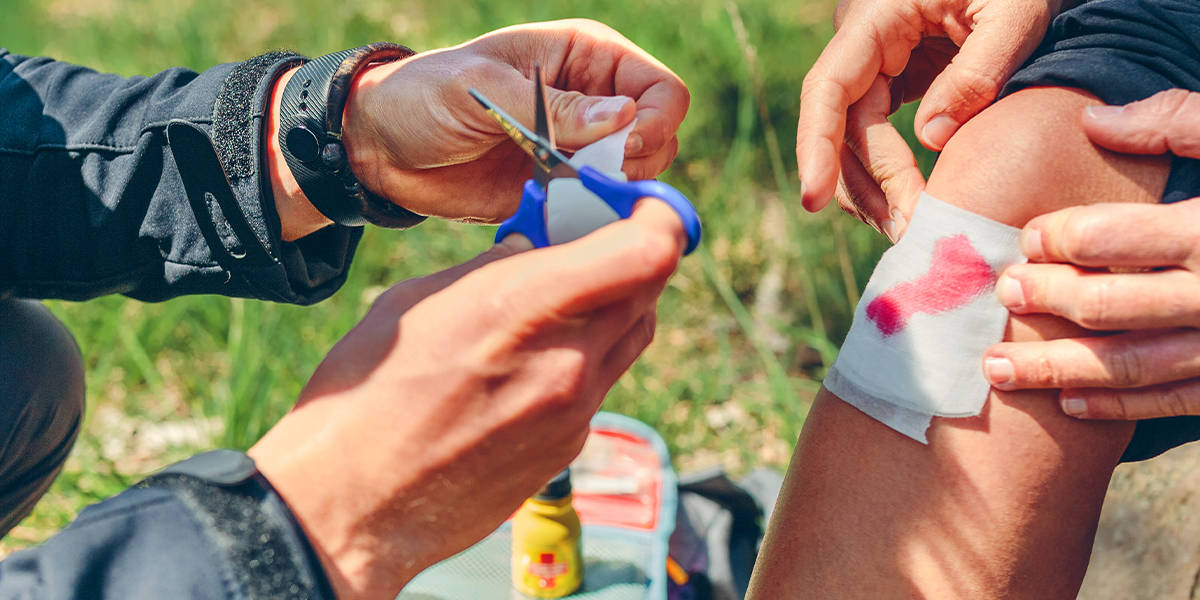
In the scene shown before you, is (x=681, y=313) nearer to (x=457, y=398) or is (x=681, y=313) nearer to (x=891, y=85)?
(x=891, y=85)

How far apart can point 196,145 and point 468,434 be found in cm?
78

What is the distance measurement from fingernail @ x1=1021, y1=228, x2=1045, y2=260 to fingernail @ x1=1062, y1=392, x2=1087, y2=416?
0.16 meters

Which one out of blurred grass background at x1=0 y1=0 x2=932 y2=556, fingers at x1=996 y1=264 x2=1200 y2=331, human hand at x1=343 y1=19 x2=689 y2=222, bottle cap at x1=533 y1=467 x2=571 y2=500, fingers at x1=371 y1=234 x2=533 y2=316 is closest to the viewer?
fingers at x1=371 y1=234 x2=533 y2=316

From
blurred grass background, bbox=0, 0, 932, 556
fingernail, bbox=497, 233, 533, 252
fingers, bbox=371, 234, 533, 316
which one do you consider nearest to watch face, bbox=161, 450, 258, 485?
fingers, bbox=371, 234, 533, 316

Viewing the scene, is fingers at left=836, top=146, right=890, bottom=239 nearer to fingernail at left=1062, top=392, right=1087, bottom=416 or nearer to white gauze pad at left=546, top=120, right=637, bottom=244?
fingernail at left=1062, top=392, right=1087, bottom=416

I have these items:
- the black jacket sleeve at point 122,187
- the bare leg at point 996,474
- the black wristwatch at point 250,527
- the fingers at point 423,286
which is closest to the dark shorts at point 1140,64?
the bare leg at point 996,474

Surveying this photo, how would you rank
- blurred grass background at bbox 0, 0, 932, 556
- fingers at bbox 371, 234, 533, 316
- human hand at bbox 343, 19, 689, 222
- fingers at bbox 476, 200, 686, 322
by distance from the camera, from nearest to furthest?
fingers at bbox 476, 200, 686, 322, fingers at bbox 371, 234, 533, 316, human hand at bbox 343, 19, 689, 222, blurred grass background at bbox 0, 0, 932, 556

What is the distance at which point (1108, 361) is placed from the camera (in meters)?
0.96

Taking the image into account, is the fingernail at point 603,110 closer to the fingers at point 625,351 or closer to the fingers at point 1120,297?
the fingers at point 625,351

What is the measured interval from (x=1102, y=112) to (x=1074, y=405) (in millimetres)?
335

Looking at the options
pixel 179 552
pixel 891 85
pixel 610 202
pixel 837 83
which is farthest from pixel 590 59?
pixel 179 552

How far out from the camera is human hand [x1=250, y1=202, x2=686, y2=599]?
0.73m

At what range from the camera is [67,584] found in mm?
722

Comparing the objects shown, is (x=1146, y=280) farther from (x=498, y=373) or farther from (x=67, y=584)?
(x=67, y=584)
